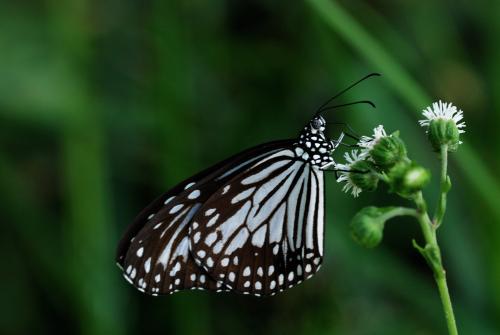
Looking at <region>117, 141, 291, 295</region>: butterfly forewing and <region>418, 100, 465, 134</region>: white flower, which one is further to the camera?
<region>117, 141, 291, 295</region>: butterfly forewing

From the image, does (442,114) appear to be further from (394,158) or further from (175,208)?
(175,208)

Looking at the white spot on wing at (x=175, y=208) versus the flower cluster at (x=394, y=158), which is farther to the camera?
the white spot on wing at (x=175, y=208)

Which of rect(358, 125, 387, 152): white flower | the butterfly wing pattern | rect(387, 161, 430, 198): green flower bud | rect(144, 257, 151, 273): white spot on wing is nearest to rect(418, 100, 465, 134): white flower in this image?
rect(358, 125, 387, 152): white flower

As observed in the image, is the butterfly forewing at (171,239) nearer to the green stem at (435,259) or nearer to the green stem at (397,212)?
the green stem at (397,212)

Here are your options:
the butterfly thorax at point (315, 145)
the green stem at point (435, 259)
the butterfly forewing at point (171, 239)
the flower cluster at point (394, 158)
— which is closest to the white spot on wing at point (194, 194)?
the butterfly forewing at point (171, 239)

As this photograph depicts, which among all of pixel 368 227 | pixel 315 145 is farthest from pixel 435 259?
pixel 315 145

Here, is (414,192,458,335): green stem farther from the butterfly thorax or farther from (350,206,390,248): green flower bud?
the butterfly thorax

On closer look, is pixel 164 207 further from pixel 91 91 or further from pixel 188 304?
pixel 91 91
